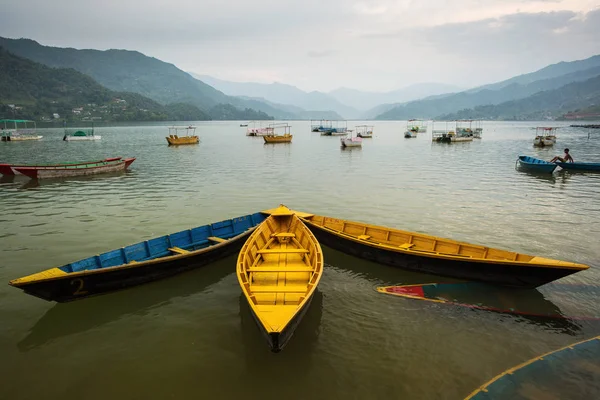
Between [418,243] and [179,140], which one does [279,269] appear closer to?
[418,243]

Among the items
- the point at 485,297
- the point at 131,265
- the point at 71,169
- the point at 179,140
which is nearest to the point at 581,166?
the point at 485,297

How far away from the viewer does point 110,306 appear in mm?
11742

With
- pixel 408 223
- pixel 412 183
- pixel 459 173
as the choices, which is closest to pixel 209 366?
pixel 408 223

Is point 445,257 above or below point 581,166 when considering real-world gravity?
below

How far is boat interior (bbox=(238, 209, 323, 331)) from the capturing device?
9031 millimetres

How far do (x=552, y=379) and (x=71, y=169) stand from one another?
138ft

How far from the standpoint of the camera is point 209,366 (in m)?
9.12

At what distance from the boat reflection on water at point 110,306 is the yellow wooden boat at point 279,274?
2444 mm

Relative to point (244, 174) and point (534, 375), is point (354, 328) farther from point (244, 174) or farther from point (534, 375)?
point (244, 174)

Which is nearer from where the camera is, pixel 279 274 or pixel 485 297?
pixel 279 274

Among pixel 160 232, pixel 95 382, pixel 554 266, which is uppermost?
pixel 554 266

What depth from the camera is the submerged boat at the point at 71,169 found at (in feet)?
113

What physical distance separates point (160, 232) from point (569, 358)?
1831cm

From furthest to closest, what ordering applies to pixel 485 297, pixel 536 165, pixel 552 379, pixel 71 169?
pixel 536 165 → pixel 71 169 → pixel 485 297 → pixel 552 379
